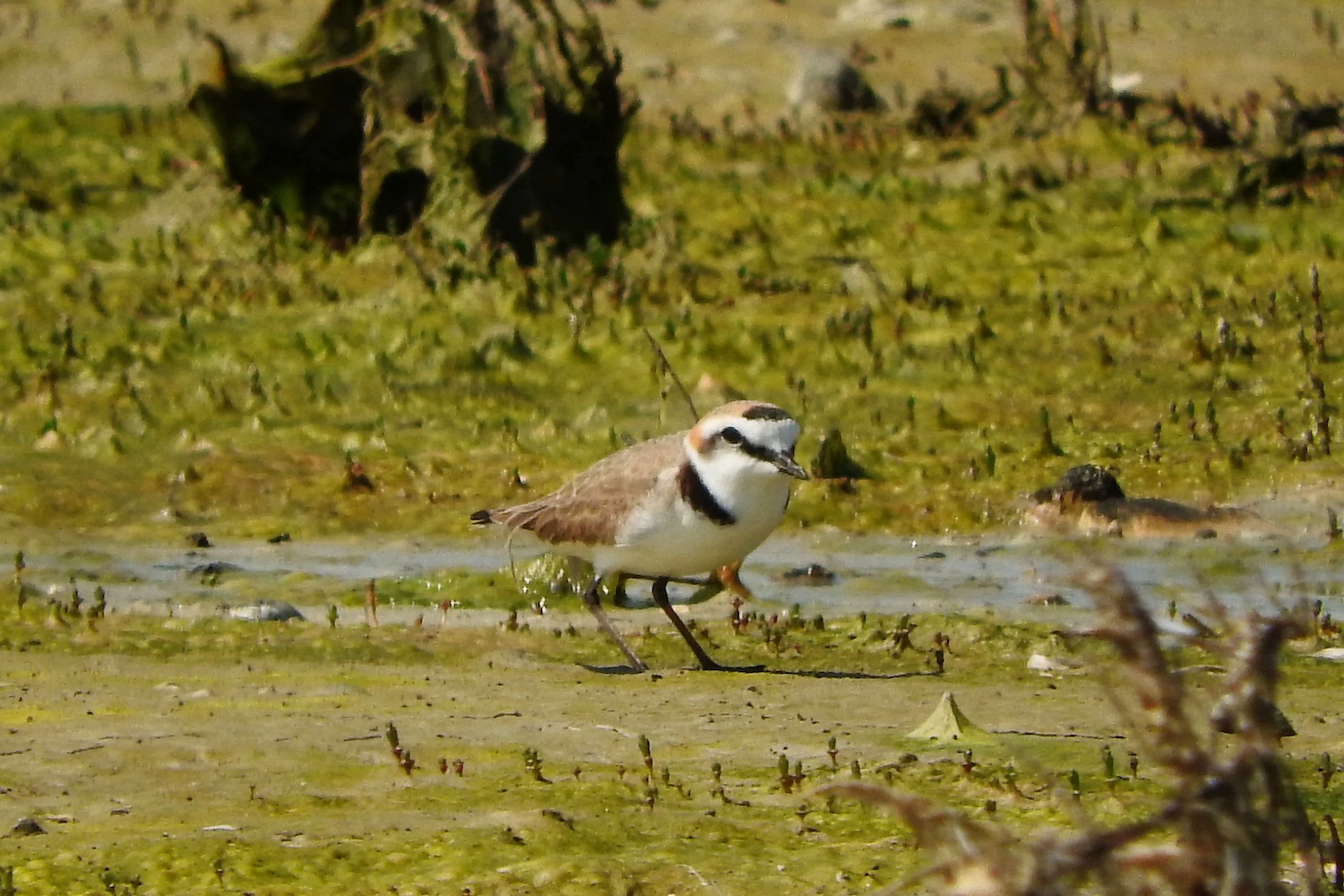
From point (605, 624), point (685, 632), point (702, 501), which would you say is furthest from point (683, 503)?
point (605, 624)

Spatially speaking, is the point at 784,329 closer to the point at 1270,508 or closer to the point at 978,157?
the point at 1270,508

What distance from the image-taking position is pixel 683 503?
785 centimetres

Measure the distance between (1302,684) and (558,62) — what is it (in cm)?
927

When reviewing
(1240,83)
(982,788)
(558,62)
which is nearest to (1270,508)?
(982,788)

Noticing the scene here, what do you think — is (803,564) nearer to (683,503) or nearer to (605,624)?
(605,624)

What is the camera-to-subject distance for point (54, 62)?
2203 cm

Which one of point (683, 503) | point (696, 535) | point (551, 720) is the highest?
point (683, 503)

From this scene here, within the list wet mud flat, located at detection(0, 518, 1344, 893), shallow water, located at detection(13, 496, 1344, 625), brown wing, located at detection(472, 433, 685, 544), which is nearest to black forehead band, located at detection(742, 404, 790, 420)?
brown wing, located at detection(472, 433, 685, 544)

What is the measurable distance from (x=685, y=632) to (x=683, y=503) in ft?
2.21

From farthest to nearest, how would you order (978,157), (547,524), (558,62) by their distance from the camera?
(978,157) → (558,62) → (547,524)

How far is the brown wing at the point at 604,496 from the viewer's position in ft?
26.6

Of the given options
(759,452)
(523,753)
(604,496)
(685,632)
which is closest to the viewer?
(523,753)

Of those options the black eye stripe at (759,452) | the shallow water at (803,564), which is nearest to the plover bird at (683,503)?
the black eye stripe at (759,452)

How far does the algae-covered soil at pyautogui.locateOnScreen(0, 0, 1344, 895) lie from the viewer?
5.90m
